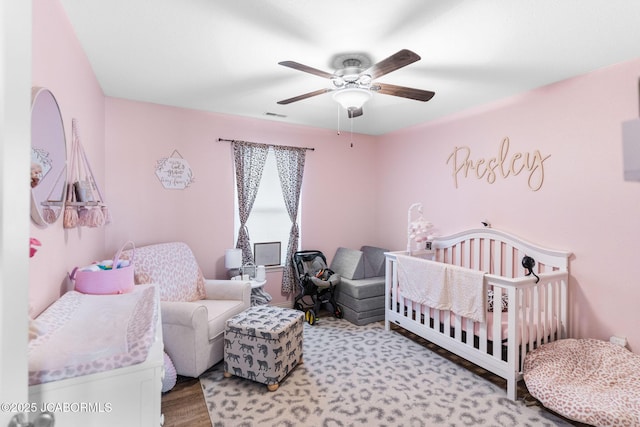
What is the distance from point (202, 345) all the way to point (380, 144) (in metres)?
3.48

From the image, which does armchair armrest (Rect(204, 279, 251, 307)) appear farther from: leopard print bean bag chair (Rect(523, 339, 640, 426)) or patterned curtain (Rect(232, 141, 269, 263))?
leopard print bean bag chair (Rect(523, 339, 640, 426))

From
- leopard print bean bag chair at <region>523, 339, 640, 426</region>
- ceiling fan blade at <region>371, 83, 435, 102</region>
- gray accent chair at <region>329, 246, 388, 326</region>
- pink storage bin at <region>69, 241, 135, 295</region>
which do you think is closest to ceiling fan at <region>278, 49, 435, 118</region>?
ceiling fan blade at <region>371, 83, 435, 102</region>

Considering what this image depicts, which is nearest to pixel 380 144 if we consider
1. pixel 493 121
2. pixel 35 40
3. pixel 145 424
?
pixel 493 121

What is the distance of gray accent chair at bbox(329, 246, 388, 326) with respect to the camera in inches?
139

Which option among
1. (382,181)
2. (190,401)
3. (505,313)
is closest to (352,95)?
(505,313)

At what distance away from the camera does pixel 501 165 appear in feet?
9.62

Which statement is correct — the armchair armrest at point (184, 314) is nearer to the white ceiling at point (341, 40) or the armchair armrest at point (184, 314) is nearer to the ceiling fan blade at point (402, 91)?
the white ceiling at point (341, 40)

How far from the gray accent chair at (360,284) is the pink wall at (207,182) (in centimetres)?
32

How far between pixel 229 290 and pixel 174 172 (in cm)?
143

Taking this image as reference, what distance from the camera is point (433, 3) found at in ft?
5.12

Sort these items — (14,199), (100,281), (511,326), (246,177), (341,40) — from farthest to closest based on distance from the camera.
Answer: (246,177) → (511,326) → (341,40) → (100,281) → (14,199)

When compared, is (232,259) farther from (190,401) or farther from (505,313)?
(505,313)

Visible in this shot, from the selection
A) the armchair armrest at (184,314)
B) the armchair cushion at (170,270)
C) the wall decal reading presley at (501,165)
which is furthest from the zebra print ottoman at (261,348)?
the wall decal reading presley at (501,165)

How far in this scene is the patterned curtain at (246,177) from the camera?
3.62m
